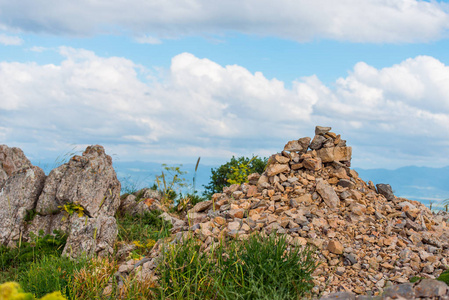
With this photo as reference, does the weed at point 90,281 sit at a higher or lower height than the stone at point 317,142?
lower

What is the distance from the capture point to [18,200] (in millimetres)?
10016

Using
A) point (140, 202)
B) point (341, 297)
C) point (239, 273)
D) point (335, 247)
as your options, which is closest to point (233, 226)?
point (335, 247)

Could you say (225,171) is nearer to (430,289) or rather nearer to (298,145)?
(298,145)

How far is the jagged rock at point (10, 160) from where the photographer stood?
1239 cm

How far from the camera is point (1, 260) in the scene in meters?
9.20

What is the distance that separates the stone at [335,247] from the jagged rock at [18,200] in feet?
24.1

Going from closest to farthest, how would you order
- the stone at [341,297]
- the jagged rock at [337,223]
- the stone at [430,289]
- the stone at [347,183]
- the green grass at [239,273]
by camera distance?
the stone at [430,289] → the stone at [341,297] → the green grass at [239,273] → the jagged rock at [337,223] → the stone at [347,183]

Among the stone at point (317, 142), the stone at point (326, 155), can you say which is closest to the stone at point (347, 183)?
the stone at point (326, 155)

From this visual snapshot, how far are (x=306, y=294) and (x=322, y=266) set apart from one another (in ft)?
3.55

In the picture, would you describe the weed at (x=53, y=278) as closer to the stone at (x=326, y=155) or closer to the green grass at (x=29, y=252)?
the green grass at (x=29, y=252)

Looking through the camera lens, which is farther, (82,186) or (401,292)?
(82,186)

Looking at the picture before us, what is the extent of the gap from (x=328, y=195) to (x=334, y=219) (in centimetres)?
73

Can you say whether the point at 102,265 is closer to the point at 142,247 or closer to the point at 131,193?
the point at 142,247

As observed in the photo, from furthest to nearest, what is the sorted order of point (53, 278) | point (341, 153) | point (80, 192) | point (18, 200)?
point (18, 200), point (80, 192), point (341, 153), point (53, 278)
